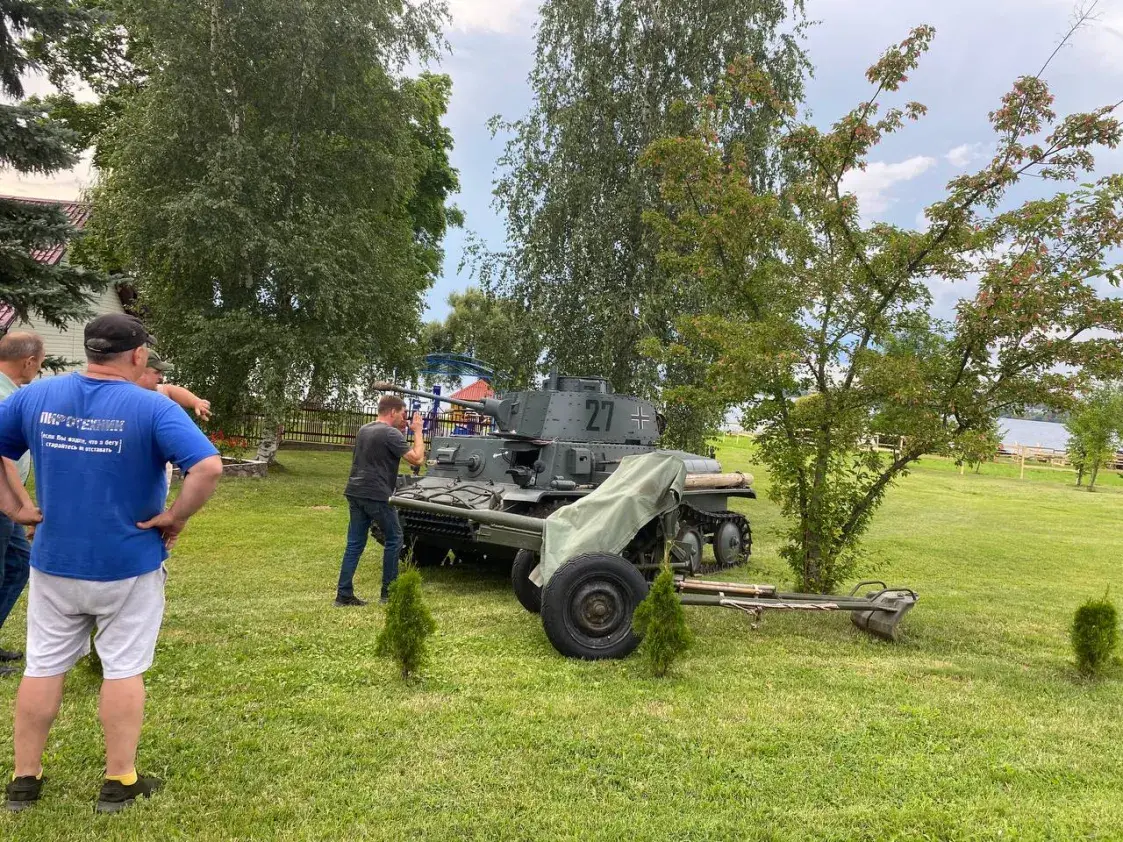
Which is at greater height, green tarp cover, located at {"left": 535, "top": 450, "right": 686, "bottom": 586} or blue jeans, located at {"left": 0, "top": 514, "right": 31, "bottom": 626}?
green tarp cover, located at {"left": 535, "top": 450, "right": 686, "bottom": 586}

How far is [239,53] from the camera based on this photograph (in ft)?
53.3

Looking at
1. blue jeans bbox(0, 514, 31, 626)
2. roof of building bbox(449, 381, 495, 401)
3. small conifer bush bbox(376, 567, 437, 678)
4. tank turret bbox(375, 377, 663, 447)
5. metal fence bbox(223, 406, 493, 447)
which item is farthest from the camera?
roof of building bbox(449, 381, 495, 401)

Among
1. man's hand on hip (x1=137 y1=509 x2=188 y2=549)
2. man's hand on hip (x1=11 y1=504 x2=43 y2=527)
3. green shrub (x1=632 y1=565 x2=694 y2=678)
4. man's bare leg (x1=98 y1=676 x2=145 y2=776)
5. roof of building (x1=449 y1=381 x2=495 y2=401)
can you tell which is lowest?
man's bare leg (x1=98 y1=676 x2=145 y2=776)

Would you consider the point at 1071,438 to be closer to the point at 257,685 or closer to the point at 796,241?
the point at 796,241

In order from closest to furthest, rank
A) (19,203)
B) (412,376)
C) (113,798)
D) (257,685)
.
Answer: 1. (113,798)
2. (257,685)
3. (19,203)
4. (412,376)

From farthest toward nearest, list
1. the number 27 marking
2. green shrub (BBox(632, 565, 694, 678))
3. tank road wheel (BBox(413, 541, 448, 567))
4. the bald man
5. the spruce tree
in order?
the spruce tree, the number 27 marking, tank road wheel (BBox(413, 541, 448, 567)), green shrub (BBox(632, 565, 694, 678)), the bald man

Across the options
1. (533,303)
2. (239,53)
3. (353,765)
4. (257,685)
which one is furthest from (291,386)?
(353,765)

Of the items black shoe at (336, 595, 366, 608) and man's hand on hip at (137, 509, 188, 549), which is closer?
man's hand on hip at (137, 509, 188, 549)

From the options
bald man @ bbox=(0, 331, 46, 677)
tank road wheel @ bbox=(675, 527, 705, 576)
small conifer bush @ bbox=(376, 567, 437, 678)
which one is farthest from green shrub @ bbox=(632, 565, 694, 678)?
tank road wheel @ bbox=(675, 527, 705, 576)

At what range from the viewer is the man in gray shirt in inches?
288

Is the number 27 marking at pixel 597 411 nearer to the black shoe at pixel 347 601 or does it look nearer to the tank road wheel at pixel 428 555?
the tank road wheel at pixel 428 555

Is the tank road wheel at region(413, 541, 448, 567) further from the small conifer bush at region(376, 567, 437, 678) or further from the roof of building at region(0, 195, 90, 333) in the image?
the roof of building at region(0, 195, 90, 333)

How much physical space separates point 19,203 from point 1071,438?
37.5 metres

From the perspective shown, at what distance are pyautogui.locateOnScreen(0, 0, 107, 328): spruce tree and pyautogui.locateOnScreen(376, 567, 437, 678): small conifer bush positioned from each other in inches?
347
